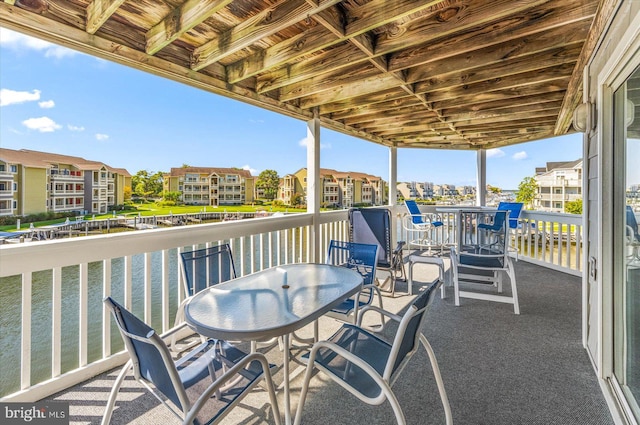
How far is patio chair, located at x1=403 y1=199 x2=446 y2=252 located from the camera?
21.4 feet

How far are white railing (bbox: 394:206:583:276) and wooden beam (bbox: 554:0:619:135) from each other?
5.76 feet

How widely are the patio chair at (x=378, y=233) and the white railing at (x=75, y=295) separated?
1.82 metres

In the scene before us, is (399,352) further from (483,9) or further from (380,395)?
(483,9)

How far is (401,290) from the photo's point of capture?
13.8ft

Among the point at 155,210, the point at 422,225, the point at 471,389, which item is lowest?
the point at 471,389

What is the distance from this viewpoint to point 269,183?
3.80m

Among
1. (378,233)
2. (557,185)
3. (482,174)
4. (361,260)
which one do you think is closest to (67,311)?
(361,260)

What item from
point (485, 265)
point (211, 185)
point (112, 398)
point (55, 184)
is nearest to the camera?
point (112, 398)

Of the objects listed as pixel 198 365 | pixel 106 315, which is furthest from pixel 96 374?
pixel 198 365

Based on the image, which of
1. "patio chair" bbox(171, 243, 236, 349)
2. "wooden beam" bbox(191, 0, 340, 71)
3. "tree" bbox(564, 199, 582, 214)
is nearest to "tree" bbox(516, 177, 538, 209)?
"tree" bbox(564, 199, 582, 214)

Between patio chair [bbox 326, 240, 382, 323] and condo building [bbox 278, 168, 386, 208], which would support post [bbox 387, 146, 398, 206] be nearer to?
condo building [bbox 278, 168, 386, 208]

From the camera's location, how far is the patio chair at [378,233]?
381 centimetres

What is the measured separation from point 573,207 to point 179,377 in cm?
612

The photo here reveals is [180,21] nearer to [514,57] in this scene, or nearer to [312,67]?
[312,67]
